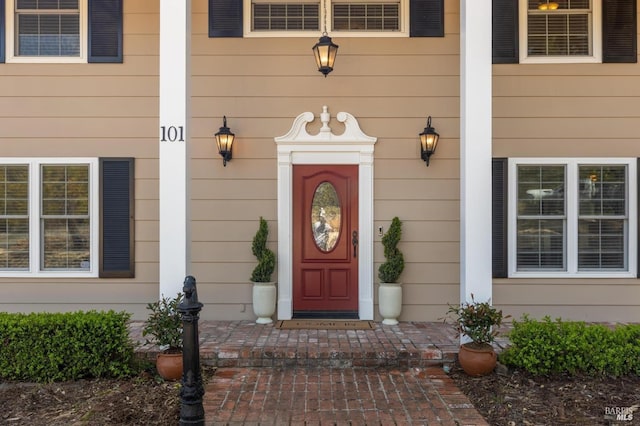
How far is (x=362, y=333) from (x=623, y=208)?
142 inches

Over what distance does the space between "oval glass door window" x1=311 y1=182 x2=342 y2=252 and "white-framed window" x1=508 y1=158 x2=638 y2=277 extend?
83.9 inches

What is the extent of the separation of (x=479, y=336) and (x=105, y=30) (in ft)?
18.0

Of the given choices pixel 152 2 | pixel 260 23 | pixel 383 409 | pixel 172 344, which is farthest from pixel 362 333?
pixel 152 2

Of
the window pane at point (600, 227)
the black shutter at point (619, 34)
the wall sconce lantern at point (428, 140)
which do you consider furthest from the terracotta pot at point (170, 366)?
the black shutter at point (619, 34)

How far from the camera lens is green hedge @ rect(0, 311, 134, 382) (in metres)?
3.78

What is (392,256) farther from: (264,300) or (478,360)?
(478,360)

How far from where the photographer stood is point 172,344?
3.82 m

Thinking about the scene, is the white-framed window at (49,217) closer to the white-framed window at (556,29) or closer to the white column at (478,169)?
the white column at (478,169)

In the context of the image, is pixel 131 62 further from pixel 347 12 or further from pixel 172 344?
pixel 172 344

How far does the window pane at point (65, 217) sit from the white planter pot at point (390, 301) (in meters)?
3.69

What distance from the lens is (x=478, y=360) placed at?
387 cm

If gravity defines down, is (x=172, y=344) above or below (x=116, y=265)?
below

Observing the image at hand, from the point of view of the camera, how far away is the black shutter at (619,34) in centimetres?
538

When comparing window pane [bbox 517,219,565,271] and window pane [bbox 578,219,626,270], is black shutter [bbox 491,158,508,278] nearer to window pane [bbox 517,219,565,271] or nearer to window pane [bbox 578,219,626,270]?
window pane [bbox 517,219,565,271]
